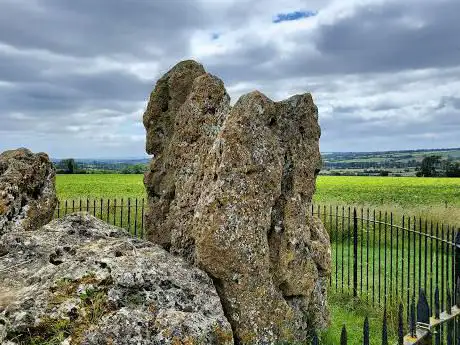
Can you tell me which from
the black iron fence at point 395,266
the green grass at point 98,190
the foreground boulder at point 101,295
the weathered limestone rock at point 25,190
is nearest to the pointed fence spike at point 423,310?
the black iron fence at point 395,266

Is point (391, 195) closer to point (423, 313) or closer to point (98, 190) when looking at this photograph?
point (98, 190)

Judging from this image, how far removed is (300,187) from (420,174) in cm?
8244

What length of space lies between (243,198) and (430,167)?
85.3 meters

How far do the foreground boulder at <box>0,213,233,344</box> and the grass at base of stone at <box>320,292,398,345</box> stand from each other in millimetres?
3230

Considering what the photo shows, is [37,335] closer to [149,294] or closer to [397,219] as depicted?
[149,294]

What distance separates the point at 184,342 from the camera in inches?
205

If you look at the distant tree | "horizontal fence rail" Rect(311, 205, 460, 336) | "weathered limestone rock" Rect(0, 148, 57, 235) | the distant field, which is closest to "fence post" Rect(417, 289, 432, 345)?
"horizontal fence rail" Rect(311, 205, 460, 336)

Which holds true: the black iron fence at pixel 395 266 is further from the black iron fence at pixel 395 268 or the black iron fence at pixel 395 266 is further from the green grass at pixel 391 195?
the green grass at pixel 391 195

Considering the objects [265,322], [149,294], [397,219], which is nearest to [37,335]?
[149,294]

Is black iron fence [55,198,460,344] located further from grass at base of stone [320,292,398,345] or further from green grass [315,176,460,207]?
green grass [315,176,460,207]

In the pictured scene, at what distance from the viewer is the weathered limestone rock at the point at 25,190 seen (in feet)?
27.2

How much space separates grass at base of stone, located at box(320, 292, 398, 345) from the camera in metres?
9.06

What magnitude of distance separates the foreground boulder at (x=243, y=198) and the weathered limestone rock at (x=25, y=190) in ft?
5.84

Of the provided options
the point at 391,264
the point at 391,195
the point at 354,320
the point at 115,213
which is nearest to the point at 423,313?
the point at 354,320
